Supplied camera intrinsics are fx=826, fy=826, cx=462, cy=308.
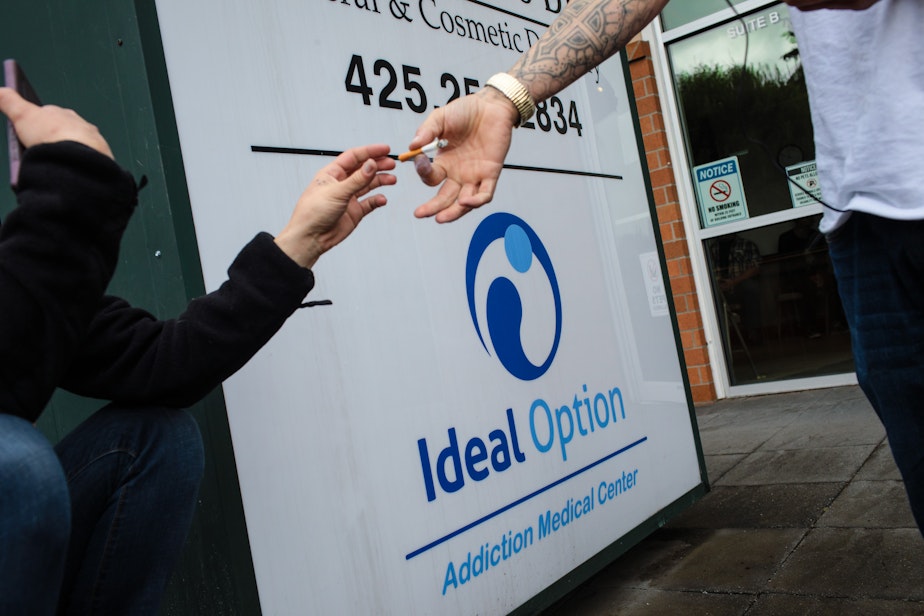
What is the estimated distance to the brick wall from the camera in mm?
6312

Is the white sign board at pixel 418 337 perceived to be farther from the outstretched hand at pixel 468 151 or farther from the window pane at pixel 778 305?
the window pane at pixel 778 305

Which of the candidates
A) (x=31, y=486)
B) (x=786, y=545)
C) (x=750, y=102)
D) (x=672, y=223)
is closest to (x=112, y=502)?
(x=31, y=486)

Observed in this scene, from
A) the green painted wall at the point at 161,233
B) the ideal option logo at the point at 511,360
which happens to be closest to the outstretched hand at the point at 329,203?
the green painted wall at the point at 161,233

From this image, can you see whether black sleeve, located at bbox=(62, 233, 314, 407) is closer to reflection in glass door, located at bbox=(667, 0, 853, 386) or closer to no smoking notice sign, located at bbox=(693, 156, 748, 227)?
reflection in glass door, located at bbox=(667, 0, 853, 386)

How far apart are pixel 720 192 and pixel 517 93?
5.01m

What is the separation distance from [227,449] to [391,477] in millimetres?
512

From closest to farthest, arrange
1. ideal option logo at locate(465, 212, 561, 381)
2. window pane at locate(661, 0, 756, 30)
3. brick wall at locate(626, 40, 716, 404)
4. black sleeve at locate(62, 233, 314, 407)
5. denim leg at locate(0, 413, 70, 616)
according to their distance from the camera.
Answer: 1. denim leg at locate(0, 413, 70, 616)
2. black sleeve at locate(62, 233, 314, 407)
3. ideal option logo at locate(465, 212, 561, 381)
4. window pane at locate(661, 0, 756, 30)
5. brick wall at locate(626, 40, 716, 404)

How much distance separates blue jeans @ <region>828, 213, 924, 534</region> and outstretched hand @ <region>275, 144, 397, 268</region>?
0.90 meters

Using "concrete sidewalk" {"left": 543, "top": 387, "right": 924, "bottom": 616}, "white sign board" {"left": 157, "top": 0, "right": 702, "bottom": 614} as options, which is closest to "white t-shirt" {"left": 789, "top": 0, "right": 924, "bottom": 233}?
"white sign board" {"left": 157, "top": 0, "right": 702, "bottom": 614}

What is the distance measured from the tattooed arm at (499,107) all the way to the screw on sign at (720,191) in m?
4.85

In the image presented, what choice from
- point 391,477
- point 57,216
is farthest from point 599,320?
point 57,216

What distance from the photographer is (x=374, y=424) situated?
7.23ft

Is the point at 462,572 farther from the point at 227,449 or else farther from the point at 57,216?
the point at 57,216

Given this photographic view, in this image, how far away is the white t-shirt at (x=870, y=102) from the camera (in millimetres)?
1428
